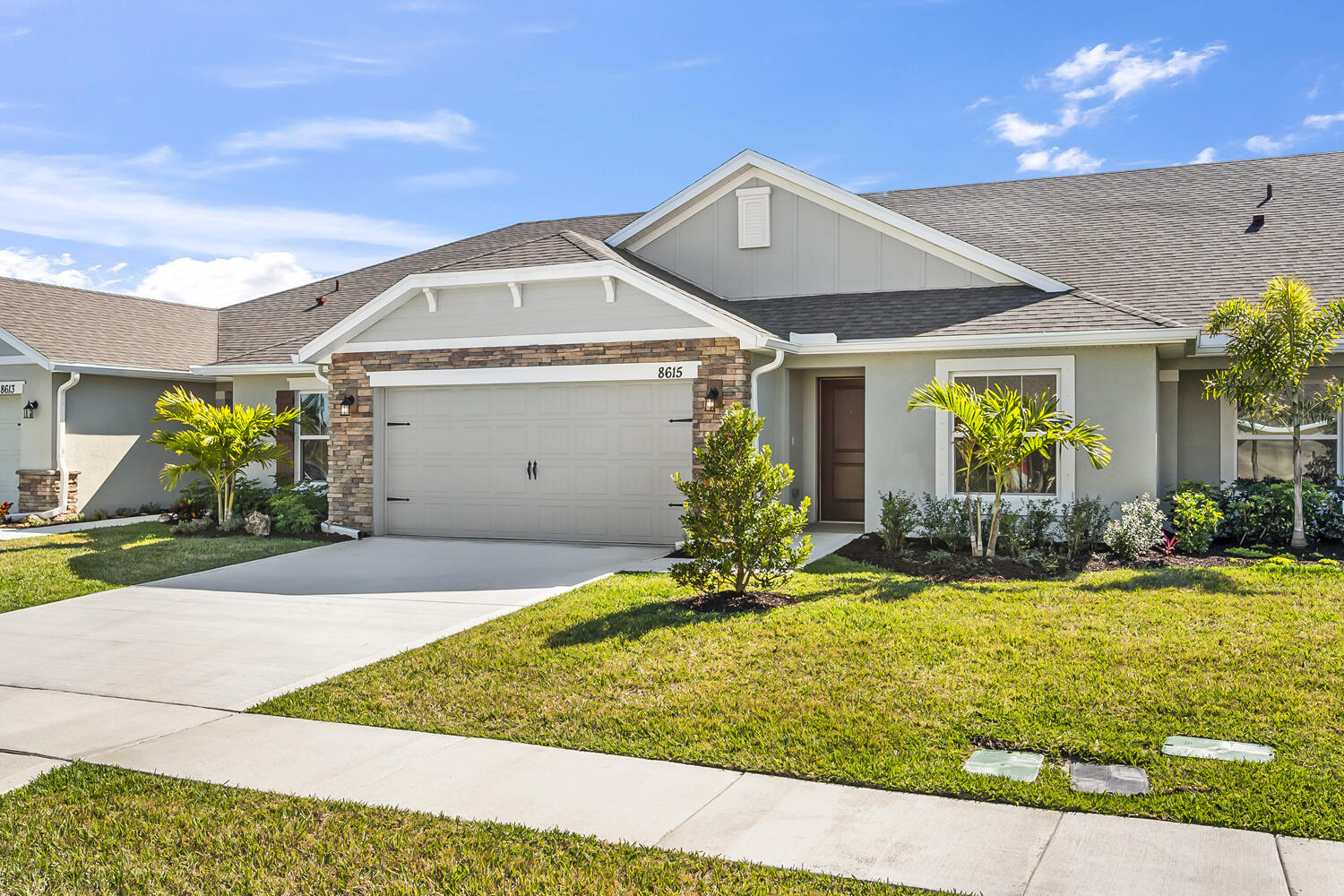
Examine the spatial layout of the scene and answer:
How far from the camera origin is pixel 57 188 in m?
21.0

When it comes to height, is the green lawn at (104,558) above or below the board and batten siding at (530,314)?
below

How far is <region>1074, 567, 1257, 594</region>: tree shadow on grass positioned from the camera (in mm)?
9086

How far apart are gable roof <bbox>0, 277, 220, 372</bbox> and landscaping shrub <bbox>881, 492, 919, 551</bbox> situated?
1376 centimetres

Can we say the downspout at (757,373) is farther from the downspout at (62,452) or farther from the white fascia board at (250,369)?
the downspout at (62,452)

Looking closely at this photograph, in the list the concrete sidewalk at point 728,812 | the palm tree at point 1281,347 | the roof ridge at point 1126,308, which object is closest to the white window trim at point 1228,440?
the palm tree at point 1281,347

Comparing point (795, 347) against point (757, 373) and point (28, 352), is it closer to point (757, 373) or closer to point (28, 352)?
point (757, 373)

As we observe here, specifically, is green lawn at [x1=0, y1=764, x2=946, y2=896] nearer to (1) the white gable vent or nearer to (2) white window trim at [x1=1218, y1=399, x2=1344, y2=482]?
(2) white window trim at [x1=1218, y1=399, x2=1344, y2=482]

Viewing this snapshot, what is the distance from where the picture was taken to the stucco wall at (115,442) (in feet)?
57.4

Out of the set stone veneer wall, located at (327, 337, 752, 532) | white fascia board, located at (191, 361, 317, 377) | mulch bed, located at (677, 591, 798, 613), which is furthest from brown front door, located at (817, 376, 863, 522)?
white fascia board, located at (191, 361, 317, 377)

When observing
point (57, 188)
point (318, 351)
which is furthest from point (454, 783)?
point (57, 188)

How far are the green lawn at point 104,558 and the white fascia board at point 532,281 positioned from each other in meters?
2.89

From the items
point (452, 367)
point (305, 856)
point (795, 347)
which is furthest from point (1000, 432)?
point (305, 856)

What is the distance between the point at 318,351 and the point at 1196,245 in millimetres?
12546

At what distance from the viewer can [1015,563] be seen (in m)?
10.3
